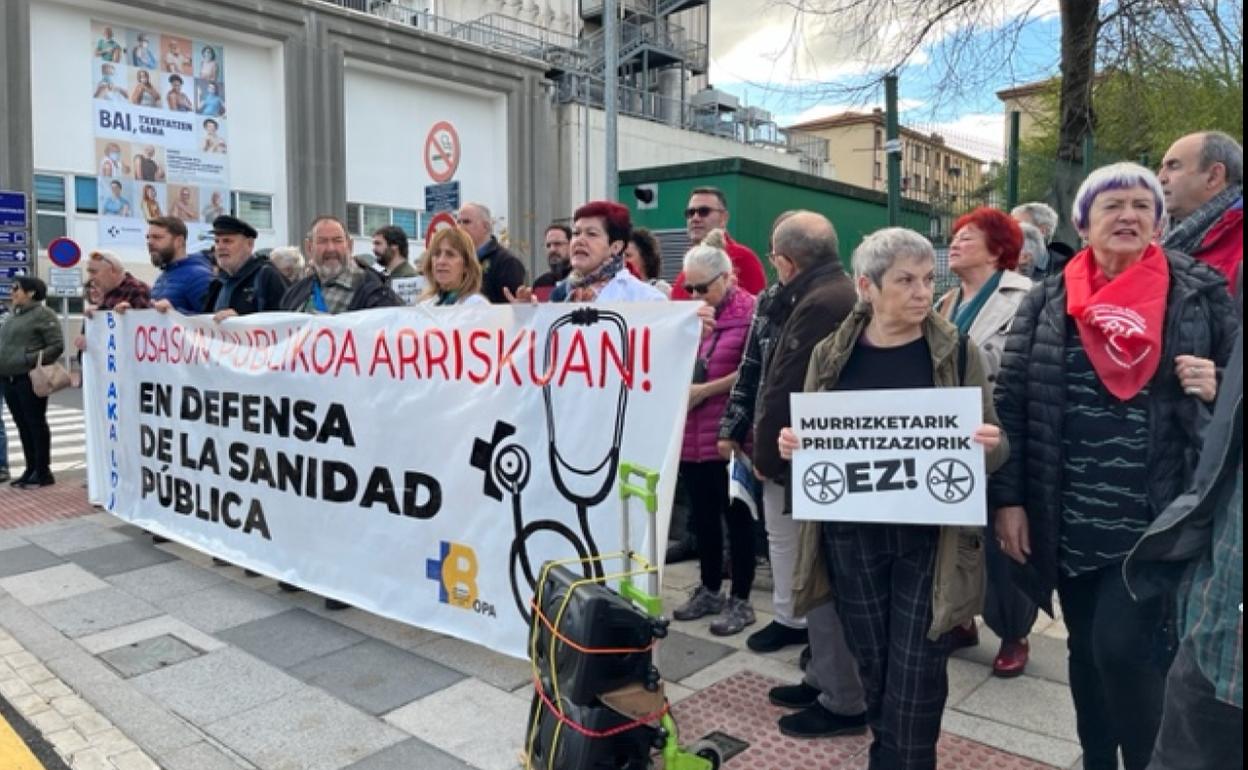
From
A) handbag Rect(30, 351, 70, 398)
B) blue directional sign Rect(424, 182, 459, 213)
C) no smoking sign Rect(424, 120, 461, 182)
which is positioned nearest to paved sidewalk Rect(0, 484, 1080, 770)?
handbag Rect(30, 351, 70, 398)

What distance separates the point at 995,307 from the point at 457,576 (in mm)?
2555

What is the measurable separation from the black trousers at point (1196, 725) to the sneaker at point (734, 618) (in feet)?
8.00

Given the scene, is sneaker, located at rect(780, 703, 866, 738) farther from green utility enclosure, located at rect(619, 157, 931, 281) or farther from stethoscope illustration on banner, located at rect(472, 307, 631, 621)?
green utility enclosure, located at rect(619, 157, 931, 281)

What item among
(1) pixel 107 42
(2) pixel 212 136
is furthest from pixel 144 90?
(2) pixel 212 136

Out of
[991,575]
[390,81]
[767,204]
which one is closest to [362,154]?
[390,81]

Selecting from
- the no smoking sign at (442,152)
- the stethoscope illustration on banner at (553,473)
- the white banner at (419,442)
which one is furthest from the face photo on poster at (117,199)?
the stethoscope illustration on banner at (553,473)

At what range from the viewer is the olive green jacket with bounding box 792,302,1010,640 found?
255 cm

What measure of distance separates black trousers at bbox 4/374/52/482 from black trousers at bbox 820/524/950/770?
320 inches

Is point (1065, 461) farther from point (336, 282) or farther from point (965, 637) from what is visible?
point (336, 282)

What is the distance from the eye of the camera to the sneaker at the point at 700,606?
174 inches

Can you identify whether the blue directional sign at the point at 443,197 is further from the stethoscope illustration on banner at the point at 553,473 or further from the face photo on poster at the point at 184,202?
the face photo on poster at the point at 184,202

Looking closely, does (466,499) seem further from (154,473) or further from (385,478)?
(154,473)

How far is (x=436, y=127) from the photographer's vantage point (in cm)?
2842

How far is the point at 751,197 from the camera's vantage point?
1061 cm
